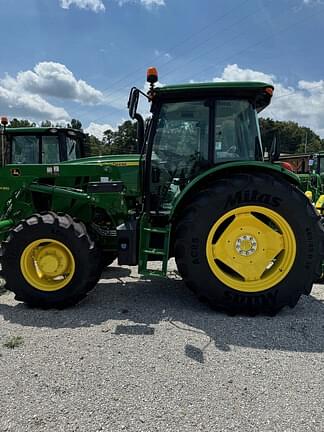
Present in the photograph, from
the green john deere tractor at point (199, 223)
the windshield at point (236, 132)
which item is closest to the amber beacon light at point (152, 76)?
the green john deere tractor at point (199, 223)

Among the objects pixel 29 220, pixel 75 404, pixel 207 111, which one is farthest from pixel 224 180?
pixel 75 404

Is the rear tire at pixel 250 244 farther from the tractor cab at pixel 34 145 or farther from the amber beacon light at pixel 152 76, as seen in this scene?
the tractor cab at pixel 34 145

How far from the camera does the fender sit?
360 centimetres

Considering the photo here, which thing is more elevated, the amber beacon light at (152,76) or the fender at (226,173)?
the amber beacon light at (152,76)

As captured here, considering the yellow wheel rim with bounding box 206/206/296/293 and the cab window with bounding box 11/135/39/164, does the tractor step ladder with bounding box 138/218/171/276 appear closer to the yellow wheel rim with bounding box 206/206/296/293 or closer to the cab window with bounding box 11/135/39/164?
the yellow wheel rim with bounding box 206/206/296/293

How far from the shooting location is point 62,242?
380cm

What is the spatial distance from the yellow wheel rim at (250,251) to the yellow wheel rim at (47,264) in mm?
1597

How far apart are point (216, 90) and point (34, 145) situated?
Result: 5.32 meters

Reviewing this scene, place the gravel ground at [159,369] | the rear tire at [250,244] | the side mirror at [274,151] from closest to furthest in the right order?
1. the gravel ground at [159,369]
2. the rear tire at [250,244]
3. the side mirror at [274,151]

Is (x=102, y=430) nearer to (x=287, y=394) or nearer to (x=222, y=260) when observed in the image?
(x=287, y=394)

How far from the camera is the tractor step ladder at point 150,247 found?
3.77 metres

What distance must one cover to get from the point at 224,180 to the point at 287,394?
2042 millimetres

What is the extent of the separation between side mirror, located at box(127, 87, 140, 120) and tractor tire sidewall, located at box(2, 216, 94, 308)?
1.41 meters

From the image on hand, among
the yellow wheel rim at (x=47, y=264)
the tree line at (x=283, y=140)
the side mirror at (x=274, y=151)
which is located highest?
the tree line at (x=283, y=140)
